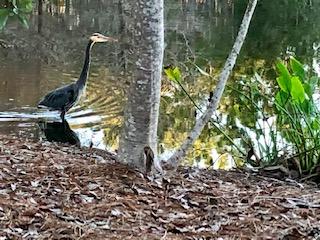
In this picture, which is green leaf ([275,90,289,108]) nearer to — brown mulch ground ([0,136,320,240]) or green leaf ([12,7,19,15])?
brown mulch ground ([0,136,320,240])

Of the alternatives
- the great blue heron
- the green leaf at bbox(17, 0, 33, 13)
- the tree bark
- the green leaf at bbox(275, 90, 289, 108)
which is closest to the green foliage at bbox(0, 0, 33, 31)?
the green leaf at bbox(17, 0, 33, 13)

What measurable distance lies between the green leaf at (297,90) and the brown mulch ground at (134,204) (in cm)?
86

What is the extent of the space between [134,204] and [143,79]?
92cm

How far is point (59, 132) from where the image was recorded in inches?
345

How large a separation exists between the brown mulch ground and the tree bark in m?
0.22

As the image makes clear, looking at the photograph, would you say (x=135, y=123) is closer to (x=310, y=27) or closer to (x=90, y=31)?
(x=90, y=31)

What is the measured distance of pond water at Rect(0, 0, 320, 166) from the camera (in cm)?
909

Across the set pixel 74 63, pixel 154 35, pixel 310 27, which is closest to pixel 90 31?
pixel 74 63

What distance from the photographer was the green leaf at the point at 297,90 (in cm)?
605

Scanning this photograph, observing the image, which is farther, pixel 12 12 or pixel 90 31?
pixel 90 31

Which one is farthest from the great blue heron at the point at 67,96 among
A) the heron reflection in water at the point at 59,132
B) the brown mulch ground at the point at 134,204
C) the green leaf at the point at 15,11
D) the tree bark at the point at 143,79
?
the tree bark at the point at 143,79

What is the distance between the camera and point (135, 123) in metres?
4.96

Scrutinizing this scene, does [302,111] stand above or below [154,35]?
below

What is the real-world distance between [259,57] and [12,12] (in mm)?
11206
